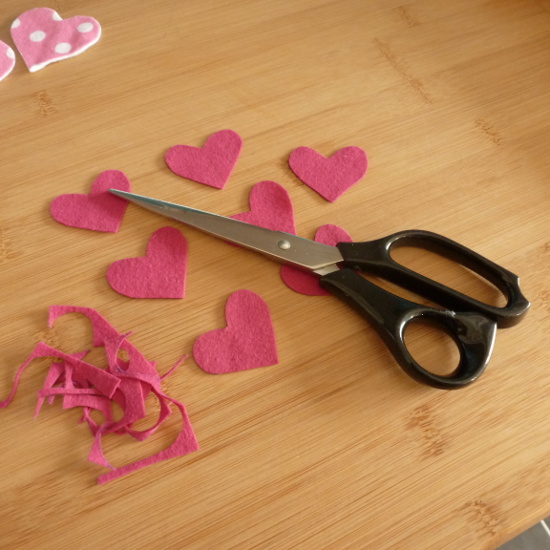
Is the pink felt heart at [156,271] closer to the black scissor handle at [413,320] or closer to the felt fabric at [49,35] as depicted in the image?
the black scissor handle at [413,320]

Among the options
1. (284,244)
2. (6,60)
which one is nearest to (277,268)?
(284,244)

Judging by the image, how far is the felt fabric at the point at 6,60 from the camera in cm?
70

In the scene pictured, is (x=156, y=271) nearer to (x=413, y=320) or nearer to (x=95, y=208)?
(x=95, y=208)

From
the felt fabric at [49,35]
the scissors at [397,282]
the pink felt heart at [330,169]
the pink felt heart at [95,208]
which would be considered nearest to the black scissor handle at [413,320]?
the scissors at [397,282]

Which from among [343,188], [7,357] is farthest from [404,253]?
[7,357]

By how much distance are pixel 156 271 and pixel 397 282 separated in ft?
0.73

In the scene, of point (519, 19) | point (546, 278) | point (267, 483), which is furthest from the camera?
point (519, 19)

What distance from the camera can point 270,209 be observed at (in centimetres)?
62

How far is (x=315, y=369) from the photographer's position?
0.53 m

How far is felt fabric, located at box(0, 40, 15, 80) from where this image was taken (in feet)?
2.29

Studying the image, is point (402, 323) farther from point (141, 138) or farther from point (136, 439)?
point (141, 138)

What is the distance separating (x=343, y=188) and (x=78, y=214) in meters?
0.26

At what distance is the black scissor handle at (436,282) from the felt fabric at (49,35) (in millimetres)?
408

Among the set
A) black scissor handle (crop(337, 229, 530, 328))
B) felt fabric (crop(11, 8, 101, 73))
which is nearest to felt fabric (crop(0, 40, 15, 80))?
felt fabric (crop(11, 8, 101, 73))
